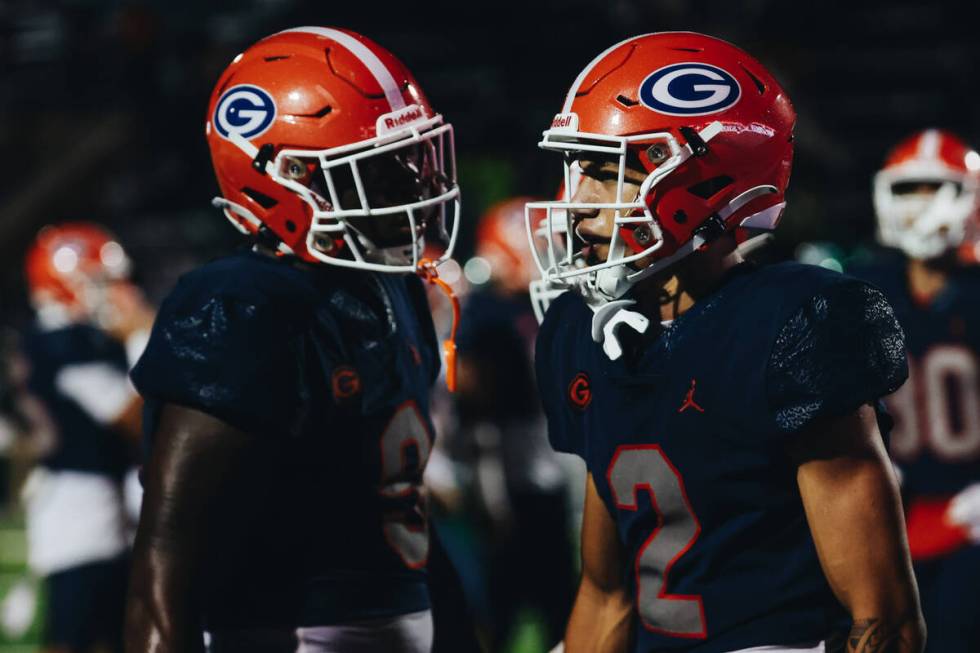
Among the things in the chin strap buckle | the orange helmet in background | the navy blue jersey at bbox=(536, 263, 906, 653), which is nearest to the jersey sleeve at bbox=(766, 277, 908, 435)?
the navy blue jersey at bbox=(536, 263, 906, 653)

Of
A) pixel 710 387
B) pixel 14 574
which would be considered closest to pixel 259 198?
pixel 710 387

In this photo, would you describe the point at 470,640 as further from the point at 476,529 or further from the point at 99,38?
the point at 99,38

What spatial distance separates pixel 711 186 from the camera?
6.28 ft

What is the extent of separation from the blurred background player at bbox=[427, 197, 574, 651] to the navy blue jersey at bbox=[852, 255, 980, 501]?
204 cm

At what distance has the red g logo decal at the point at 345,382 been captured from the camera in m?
2.03

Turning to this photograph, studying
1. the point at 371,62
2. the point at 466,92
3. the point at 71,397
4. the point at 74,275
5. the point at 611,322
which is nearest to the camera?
the point at 611,322

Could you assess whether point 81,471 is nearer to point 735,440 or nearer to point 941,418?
point 941,418

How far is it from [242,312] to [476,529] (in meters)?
4.54

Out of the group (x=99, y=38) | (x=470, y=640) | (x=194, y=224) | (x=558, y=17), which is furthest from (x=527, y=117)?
(x=470, y=640)

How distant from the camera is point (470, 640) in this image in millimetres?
2332

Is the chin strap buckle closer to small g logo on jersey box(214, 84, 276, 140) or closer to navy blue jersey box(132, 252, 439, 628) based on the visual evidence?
navy blue jersey box(132, 252, 439, 628)

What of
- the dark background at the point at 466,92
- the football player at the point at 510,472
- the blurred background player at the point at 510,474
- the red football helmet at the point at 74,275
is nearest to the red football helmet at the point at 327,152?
the blurred background player at the point at 510,474

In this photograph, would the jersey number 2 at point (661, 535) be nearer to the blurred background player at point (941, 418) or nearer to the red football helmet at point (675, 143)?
the red football helmet at point (675, 143)

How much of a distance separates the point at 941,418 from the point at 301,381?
8.13ft
